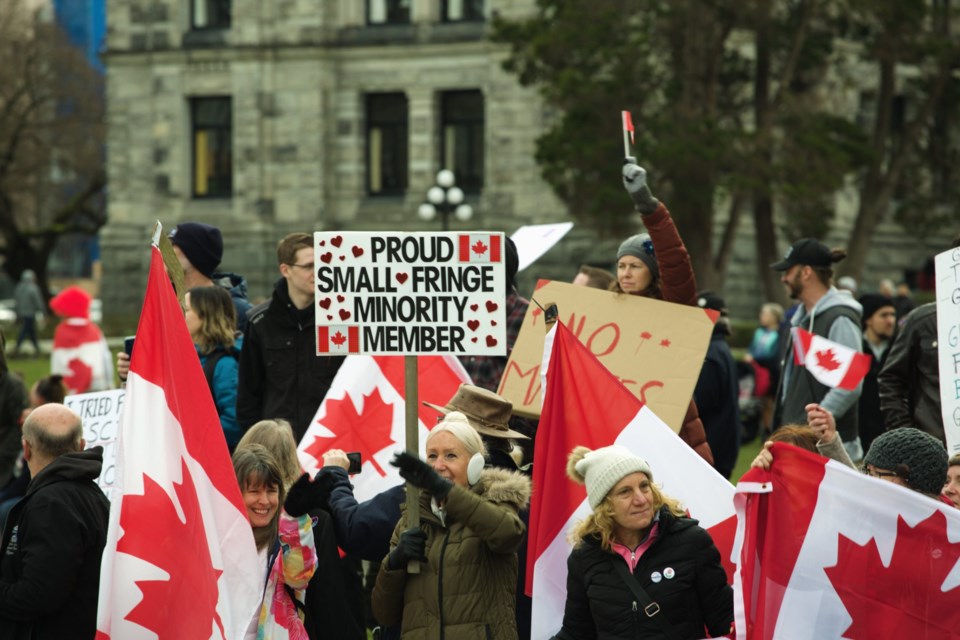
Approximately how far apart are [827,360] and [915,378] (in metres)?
0.42

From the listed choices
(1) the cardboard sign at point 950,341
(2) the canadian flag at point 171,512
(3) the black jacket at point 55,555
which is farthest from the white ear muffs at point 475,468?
(1) the cardboard sign at point 950,341

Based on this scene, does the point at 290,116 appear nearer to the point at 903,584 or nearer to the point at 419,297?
the point at 419,297

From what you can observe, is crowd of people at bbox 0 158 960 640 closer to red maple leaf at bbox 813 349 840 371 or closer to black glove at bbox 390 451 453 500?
black glove at bbox 390 451 453 500

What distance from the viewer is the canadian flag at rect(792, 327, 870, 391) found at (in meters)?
7.98

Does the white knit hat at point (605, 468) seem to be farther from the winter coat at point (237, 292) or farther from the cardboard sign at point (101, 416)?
the winter coat at point (237, 292)

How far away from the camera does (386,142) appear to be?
4209cm

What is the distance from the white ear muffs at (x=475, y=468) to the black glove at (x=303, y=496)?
559 mm

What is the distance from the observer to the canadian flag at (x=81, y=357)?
1875 cm

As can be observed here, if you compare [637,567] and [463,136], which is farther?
[463,136]

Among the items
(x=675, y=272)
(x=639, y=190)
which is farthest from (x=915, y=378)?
(x=639, y=190)

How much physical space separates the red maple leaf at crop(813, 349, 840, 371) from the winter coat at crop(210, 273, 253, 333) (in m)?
2.95

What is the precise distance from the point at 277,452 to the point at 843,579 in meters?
2.13

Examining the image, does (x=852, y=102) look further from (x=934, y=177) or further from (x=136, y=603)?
(x=136, y=603)

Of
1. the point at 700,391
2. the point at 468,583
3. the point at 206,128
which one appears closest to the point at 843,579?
the point at 468,583
